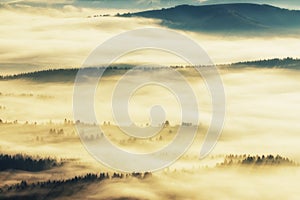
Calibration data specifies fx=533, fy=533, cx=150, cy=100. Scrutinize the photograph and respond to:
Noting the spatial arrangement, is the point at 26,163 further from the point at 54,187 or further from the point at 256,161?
the point at 256,161

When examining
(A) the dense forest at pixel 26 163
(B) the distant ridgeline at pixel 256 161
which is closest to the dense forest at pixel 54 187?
(A) the dense forest at pixel 26 163

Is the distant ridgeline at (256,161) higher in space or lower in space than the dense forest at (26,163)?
lower

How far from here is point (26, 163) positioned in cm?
11038

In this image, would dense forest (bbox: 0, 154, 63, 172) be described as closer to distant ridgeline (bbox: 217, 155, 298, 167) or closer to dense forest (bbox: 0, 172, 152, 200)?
dense forest (bbox: 0, 172, 152, 200)

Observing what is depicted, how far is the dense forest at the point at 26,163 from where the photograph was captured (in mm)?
107000

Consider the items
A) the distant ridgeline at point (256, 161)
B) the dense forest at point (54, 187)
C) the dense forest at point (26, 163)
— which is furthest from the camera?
the distant ridgeline at point (256, 161)

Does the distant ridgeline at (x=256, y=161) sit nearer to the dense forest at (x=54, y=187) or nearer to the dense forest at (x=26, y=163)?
the dense forest at (x=54, y=187)

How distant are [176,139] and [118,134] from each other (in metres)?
16.9

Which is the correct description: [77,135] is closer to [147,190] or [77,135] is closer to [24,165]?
[24,165]

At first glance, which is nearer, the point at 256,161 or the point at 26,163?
the point at 26,163

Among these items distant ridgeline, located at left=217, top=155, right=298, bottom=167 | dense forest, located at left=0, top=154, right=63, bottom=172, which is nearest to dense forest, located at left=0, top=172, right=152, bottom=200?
dense forest, located at left=0, top=154, right=63, bottom=172

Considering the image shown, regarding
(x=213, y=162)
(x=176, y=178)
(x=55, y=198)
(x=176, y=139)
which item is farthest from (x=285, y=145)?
(x=55, y=198)

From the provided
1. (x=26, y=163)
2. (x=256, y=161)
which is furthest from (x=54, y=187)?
(x=256, y=161)

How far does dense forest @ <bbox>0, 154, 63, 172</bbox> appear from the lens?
107 meters
